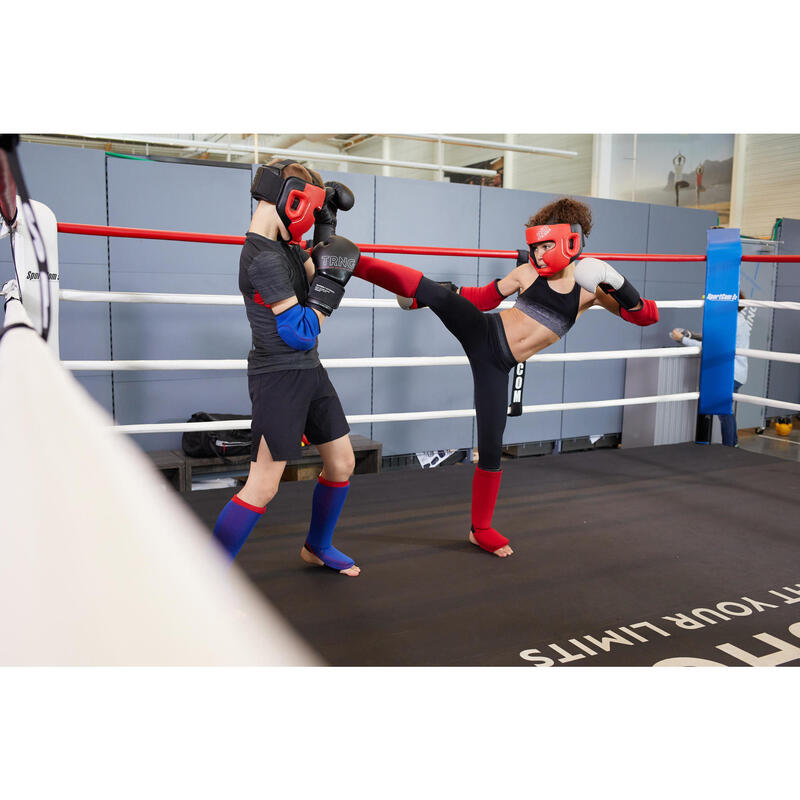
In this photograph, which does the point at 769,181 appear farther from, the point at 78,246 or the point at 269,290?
the point at 269,290

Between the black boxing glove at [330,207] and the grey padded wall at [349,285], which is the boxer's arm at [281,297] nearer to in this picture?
the black boxing glove at [330,207]

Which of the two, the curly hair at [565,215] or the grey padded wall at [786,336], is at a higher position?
the curly hair at [565,215]

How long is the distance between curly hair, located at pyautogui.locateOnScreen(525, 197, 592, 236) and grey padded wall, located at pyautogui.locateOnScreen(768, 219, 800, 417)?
4.84 m

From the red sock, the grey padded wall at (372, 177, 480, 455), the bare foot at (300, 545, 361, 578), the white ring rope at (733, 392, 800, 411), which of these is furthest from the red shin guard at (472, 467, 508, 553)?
the grey padded wall at (372, 177, 480, 455)

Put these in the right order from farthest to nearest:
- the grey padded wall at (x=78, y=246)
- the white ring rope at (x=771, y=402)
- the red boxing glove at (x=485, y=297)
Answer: the grey padded wall at (x=78, y=246)
the white ring rope at (x=771, y=402)
the red boxing glove at (x=485, y=297)

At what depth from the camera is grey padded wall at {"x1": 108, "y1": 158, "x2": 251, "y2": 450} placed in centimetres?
317

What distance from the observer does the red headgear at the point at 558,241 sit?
1802 mm

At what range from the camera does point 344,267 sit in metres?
1.45

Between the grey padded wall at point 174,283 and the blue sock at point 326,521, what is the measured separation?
6.29ft

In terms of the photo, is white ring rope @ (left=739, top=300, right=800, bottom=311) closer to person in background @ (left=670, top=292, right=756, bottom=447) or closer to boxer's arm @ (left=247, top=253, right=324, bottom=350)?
person in background @ (left=670, top=292, right=756, bottom=447)

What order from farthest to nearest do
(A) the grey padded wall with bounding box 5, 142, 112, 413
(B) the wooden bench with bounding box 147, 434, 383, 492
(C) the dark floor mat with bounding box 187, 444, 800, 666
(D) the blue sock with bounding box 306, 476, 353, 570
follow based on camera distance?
(B) the wooden bench with bounding box 147, 434, 383, 492 → (A) the grey padded wall with bounding box 5, 142, 112, 413 → (D) the blue sock with bounding box 306, 476, 353, 570 → (C) the dark floor mat with bounding box 187, 444, 800, 666

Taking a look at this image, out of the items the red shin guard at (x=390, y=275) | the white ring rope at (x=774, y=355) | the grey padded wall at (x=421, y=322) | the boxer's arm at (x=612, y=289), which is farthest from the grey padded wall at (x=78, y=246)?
the white ring rope at (x=774, y=355)

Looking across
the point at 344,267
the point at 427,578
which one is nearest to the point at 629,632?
the point at 427,578

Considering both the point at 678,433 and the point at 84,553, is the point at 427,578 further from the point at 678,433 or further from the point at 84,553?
the point at 678,433
